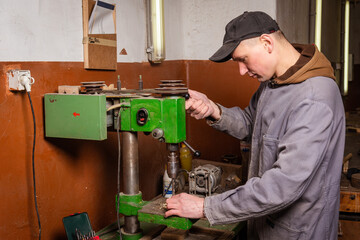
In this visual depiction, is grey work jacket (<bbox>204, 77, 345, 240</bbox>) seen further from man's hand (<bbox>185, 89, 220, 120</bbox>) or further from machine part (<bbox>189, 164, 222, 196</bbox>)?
machine part (<bbox>189, 164, 222, 196</bbox>)

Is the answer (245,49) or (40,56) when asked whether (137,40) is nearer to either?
(40,56)

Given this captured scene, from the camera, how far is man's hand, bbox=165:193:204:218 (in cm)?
146

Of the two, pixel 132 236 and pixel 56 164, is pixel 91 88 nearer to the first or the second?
pixel 56 164

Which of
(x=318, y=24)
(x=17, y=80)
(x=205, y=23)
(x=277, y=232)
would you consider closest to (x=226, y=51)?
(x=277, y=232)

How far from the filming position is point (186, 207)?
4.83 ft

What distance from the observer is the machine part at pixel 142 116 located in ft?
5.18

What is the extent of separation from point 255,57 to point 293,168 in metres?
0.47

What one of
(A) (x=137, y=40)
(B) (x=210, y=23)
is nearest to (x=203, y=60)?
(B) (x=210, y=23)

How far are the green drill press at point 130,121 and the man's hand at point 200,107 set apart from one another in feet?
0.48

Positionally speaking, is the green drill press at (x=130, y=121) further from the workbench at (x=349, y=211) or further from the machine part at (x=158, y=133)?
the workbench at (x=349, y=211)

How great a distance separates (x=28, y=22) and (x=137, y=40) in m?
0.92

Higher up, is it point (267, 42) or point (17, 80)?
point (267, 42)

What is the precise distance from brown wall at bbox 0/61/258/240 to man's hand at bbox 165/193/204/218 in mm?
719

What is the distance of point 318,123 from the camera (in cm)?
133
